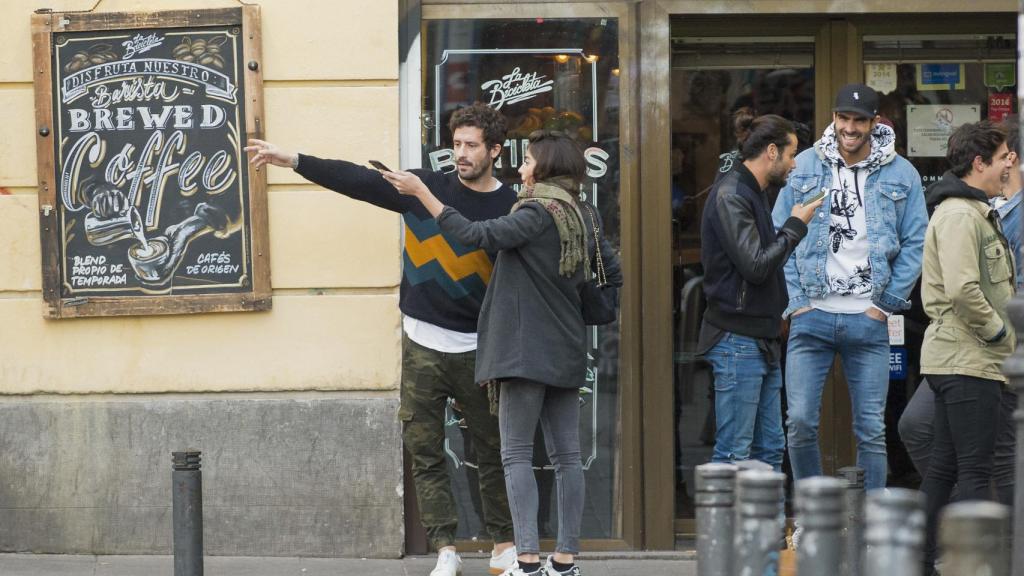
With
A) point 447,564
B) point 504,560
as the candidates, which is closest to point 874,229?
point 504,560

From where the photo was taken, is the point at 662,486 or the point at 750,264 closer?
the point at 750,264

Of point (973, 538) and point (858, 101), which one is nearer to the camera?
point (973, 538)

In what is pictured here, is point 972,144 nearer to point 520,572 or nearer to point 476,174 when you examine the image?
point 476,174

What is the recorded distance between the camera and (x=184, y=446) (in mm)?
6824

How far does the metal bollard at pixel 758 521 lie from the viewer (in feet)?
10.7

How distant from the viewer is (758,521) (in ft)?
10.7

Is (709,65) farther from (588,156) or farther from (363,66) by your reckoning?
(363,66)

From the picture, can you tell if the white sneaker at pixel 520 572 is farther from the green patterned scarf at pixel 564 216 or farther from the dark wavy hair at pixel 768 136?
the dark wavy hair at pixel 768 136

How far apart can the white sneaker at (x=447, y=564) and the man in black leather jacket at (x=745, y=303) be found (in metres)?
1.21

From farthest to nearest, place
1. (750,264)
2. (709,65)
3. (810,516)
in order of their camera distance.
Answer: (709,65), (750,264), (810,516)

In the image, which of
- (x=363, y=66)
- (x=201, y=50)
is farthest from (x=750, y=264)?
(x=201, y=50)

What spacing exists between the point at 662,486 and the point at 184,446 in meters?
2.25

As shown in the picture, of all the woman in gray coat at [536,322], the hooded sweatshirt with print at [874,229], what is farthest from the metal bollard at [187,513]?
the hooded sweatshirt with print at [874,229]

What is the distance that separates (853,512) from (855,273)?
1.33 meters
